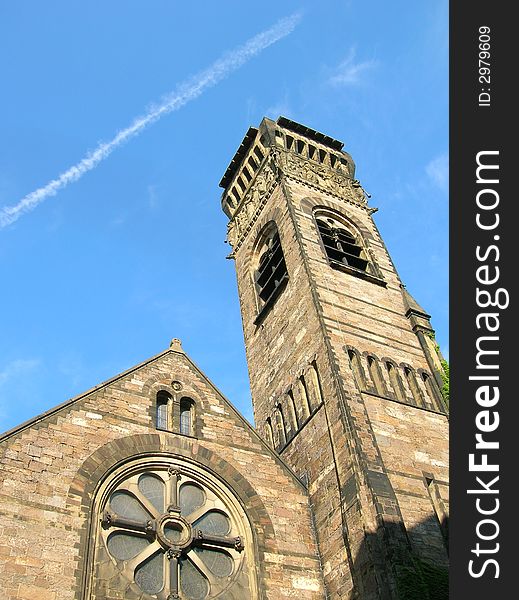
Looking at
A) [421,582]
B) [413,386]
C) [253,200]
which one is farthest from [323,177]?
[421,582]

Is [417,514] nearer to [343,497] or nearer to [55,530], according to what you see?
[343,497]

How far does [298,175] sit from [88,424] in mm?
16193

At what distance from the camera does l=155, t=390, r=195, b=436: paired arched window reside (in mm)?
14211

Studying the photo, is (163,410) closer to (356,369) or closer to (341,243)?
(356,369)

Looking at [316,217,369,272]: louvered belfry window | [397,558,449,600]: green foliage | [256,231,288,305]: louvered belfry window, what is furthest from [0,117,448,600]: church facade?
[256,231,288,305]: louvered belfry window

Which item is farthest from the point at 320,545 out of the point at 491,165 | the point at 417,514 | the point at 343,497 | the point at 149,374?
the point at 491,165

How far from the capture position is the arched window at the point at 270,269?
74.1 ft

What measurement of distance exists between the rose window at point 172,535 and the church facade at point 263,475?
29mm

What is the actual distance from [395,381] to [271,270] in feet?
25.8

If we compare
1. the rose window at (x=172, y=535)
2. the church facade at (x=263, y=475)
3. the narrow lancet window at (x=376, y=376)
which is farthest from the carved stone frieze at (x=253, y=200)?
the rose window at (x=172, y=535)

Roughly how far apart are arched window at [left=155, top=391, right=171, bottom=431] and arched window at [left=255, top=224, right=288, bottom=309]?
753cm

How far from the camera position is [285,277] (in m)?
21.1

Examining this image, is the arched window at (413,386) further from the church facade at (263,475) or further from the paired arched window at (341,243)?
the paired arched window at (341,243)

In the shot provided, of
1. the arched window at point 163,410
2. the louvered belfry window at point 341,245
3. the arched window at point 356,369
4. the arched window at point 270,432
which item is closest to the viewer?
the arched window at point 163,410
